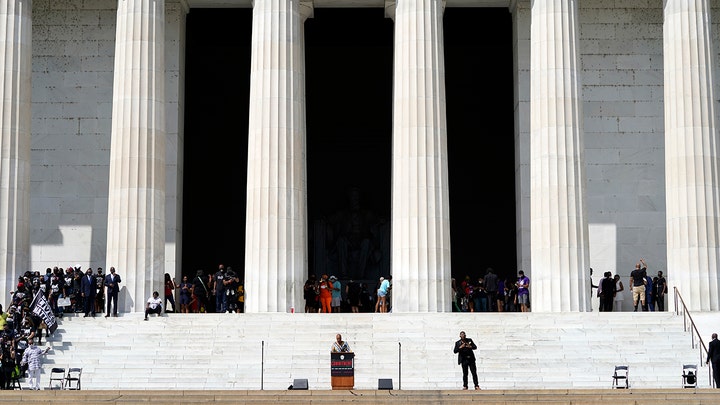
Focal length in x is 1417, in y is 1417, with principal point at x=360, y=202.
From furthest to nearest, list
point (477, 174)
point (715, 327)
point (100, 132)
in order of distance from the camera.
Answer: point (477, 174), point (100, 132), point (715, 327)

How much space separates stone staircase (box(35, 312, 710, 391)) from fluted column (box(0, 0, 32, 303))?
5494 millimetres

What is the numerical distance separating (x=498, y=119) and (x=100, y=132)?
70.2 feet

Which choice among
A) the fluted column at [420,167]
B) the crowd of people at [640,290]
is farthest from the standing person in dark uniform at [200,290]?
the crowd of people at [640,290]

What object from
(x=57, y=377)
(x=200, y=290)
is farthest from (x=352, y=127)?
(x=57, y=377)

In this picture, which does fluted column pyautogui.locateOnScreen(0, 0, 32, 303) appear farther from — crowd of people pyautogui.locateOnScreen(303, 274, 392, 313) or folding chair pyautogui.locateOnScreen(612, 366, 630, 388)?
folding chair pyautogui.locateOnScreen(612, 366, 630, 388)

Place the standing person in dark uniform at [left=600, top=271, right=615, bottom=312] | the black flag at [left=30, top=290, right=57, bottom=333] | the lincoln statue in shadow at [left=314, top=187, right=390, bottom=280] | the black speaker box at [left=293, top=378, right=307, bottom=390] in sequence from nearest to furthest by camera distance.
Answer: the black speaker box at [left=293, top=378, right=307, bottom=390] → the black flag at [left=30, top=290, right=57, bottom=333] → the standing person in dark uniform at [left=600, top=271, right=615, bottom=312] → the lincoln statue in shadow at [left=314, top=187, right=390, bottom=280]

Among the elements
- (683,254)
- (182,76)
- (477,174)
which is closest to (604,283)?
(683,254)

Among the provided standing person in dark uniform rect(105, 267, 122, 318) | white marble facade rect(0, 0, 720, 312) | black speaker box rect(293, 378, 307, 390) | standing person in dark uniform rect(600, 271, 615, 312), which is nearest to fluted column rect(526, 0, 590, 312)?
white marble facade rect(0, 0, 720, 312)

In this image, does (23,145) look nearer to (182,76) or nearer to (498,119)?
(182,76)

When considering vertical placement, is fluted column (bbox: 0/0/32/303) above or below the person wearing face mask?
above

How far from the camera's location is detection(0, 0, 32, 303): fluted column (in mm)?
57375

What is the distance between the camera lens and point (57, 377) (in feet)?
155

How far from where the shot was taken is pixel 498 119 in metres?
74.2

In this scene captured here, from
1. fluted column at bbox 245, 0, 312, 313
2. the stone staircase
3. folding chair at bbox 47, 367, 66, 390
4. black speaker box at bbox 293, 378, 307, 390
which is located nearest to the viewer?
black speaker box at bbox 293, 378, 307, 390
